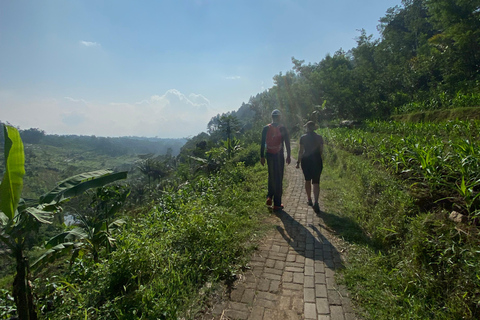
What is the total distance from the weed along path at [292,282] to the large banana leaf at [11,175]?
222cm

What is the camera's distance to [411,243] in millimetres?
2553

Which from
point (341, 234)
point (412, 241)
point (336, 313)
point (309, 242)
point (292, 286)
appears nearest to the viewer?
point (336, 313)

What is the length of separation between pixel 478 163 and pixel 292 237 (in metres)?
2.48

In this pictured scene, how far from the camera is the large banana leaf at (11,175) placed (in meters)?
2.25

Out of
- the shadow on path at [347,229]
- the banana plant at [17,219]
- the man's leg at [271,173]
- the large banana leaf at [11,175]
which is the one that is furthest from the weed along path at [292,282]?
the large banana leaf at [11,175]

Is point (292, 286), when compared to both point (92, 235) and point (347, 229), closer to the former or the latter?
point (347, 229)

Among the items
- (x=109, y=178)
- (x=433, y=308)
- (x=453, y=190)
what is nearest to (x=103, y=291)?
(x=109, y=178)

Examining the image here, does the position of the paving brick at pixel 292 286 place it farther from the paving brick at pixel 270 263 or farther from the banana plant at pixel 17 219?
the banana plant at pixel 17 219

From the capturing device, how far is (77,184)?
3.18 metres

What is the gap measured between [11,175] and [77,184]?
2.96ft

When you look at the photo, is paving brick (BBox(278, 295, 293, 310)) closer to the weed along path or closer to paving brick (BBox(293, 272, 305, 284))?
the weed along path

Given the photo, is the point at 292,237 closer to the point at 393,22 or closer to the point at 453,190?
the point at 453,190

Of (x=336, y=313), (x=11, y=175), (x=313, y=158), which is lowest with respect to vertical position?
(x=336, y=313)

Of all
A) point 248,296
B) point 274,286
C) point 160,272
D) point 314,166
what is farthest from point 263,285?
point 314,166
